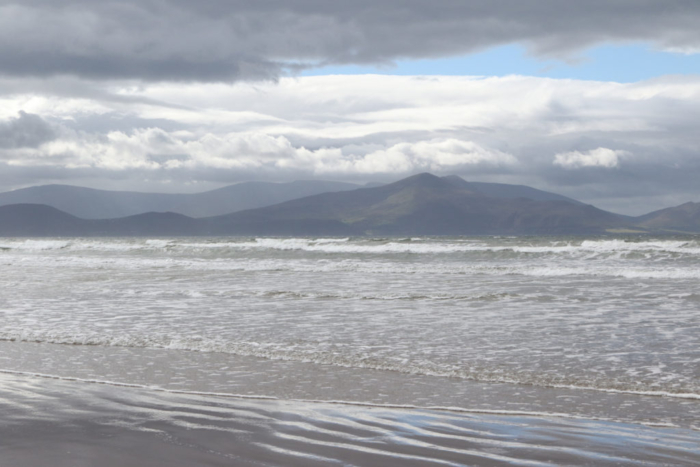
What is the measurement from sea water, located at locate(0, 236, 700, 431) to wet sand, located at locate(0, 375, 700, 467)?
58 cm

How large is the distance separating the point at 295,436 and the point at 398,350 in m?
4.86

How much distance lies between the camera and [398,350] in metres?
9.84

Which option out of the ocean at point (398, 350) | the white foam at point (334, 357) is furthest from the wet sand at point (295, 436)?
the white foam at point (334, 357)

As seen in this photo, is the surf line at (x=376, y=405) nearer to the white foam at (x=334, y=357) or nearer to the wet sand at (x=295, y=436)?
the wet sand at (x=295, y=436)

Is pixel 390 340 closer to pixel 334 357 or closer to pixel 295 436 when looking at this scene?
pixel 334 357

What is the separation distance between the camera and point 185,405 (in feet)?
20.8

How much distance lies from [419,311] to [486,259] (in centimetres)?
2293

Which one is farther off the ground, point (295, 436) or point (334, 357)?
point (295, 436)

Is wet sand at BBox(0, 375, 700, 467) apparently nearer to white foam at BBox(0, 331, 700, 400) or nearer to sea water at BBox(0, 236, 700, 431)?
sea water at BBox(0, 236, 700, 431)

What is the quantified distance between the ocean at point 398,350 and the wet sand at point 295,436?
52 millimetres

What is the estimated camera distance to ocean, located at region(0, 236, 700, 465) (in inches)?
248

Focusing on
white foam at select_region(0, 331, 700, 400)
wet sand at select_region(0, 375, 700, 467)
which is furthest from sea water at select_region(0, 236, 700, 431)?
wet sand at select_region(0, 375, 700, 467)

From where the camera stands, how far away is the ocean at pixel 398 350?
248 inches

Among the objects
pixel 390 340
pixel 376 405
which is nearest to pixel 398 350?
pixel 390 340
